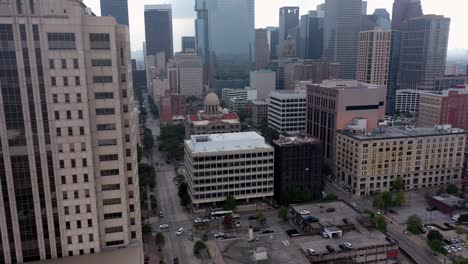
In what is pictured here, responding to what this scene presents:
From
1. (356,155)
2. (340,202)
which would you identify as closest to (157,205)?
(340,202)

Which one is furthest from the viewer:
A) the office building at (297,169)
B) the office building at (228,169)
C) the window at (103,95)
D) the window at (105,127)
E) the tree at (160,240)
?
the office building at (297,169)

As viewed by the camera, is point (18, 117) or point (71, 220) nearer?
point (18, 117)

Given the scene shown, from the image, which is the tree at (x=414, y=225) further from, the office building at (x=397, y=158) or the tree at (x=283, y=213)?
the tree at (x=283, y=213)

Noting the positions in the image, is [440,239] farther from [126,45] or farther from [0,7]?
[0,7]

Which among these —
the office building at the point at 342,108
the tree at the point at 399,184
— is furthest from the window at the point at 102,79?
the tree at the point at 399,184

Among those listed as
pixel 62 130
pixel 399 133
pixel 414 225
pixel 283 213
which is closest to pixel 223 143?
pixel 283 213

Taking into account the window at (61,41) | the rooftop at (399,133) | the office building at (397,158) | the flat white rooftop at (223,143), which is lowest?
the office building at (397,158)
